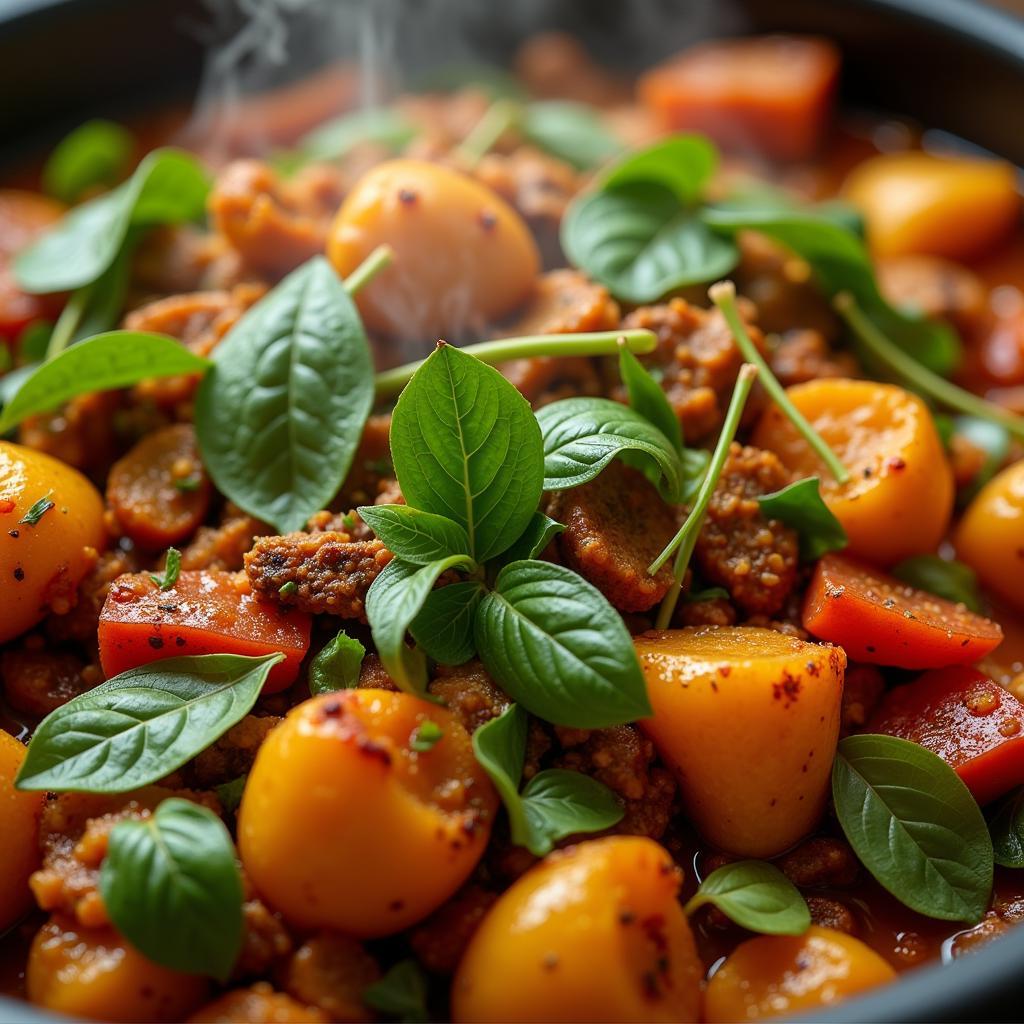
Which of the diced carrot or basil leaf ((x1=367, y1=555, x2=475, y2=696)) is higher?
the diced carrot

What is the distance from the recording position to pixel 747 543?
221 centimetres

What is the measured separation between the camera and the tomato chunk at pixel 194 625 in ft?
6.49

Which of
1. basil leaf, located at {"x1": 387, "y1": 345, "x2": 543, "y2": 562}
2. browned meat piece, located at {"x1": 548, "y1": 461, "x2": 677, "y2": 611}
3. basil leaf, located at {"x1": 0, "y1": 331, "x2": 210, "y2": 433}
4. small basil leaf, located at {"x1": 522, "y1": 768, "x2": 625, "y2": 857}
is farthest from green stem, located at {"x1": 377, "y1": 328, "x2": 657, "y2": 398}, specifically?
small basil leaf, located at {"x1": 522, "y1": 768, "x2": 625, "y2": 857}

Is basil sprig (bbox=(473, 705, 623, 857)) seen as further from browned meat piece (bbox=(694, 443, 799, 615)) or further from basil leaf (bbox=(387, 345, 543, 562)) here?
browned meat piece (bbox=(694, 443, 799, 615))

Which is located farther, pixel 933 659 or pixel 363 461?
pixel 363 461

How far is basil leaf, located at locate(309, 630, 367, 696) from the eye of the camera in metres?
1.98

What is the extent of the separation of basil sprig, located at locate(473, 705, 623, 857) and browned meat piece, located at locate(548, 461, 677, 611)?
0.93 feet

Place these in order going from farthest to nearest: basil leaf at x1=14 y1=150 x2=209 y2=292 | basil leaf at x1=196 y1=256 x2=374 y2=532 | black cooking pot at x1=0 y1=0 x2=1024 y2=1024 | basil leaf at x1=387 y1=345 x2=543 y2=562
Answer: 1. black cooking pot at x1=0 y1=0 x2=1024 y2=1024
2. basil leaf at x1=14 y1=150 x2=209 y2=292
3. basil leaf at x1=196 y1=256 x2=374 y2=532
4. basil leaf at x1=387 y1=345 x2=543 y2=562

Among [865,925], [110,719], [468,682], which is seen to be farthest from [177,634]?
[865,925]

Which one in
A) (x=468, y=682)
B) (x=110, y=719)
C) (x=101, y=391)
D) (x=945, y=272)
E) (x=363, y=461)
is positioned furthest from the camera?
(x=945, y=272)

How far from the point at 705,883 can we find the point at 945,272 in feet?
6.70

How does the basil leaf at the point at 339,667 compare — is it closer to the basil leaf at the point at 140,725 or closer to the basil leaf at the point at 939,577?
the basil leaf at the point at 140,725

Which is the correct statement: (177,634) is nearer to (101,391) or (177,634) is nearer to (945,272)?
(101,391)

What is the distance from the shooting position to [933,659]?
217 centimetres
